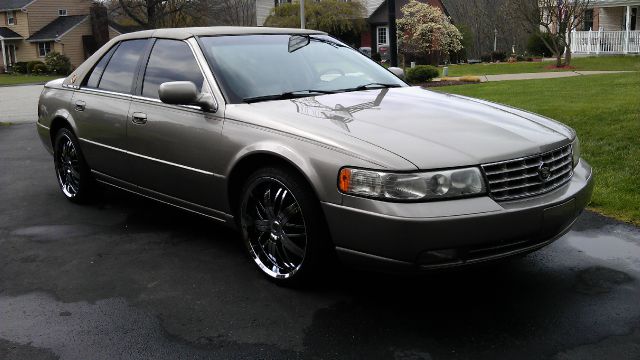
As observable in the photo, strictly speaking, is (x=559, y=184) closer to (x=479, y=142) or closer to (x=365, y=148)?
(x=479, y=142)

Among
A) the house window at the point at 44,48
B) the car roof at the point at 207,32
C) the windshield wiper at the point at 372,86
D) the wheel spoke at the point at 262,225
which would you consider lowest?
the wheel spoke at the point at 262,225

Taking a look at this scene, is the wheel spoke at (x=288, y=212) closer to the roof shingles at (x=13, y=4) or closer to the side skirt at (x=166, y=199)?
the side skirt at (x=166, y=199)

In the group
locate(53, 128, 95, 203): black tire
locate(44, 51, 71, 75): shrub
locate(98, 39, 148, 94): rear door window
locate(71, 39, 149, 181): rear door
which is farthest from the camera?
locate(44, 51, 71, 75): shrub

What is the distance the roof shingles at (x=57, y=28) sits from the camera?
55591 millimetres

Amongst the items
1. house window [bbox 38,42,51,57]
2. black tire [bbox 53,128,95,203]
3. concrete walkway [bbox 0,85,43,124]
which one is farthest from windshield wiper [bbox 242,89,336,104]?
house window [bbox 38,42,51,57]

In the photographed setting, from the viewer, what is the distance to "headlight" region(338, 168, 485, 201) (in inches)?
128

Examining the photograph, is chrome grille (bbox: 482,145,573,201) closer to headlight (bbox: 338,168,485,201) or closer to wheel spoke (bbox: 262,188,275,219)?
headlight (bbox: 338,168,485,201)

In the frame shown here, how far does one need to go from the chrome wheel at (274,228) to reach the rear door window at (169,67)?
0.99 m

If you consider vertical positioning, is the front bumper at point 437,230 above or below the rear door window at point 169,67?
below

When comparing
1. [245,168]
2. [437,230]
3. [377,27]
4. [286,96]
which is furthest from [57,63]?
[437,230]

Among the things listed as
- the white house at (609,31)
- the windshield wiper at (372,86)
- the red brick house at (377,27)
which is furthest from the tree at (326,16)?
the windshield wiper at (372,86)

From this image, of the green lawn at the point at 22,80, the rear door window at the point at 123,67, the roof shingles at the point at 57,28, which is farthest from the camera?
the roof shingles at the point at 57,28

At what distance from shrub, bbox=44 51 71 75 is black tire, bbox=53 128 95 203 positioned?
4657 centimetres

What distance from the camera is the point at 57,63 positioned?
49.3m
